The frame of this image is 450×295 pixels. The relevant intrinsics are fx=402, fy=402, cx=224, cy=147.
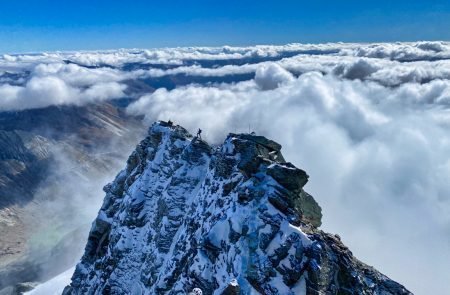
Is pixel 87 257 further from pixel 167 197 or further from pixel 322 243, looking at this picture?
pixel 322 243

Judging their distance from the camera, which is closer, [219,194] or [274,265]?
[274,265]

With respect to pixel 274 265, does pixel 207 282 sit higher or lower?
lower

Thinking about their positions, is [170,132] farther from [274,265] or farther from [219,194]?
[274,265]

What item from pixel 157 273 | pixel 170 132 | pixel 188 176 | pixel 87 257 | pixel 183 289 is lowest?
pixel 87 257

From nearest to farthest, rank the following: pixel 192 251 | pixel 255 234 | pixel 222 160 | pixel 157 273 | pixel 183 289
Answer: pixel 255 234 → pixel 183 289 → pixel 192 251 → pixel 222 160 → pixel 157 273

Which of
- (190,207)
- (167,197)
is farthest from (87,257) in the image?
(190,207)

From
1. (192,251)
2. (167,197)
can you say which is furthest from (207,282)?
(167,197)

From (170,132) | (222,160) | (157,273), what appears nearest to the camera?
(222,160)
